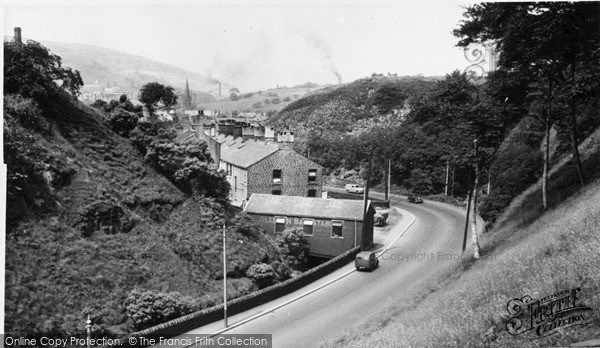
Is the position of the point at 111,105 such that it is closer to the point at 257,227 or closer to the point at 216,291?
the point at 257,227

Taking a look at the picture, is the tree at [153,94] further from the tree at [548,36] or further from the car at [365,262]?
the tree at [548,36]

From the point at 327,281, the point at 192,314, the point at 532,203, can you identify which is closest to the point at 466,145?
the point at 532,203

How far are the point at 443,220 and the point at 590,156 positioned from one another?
15554 millimetres

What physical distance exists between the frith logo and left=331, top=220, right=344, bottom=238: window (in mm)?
25719

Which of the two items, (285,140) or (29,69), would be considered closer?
(29,69)

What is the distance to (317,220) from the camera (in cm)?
3581

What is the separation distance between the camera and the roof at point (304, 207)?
118ft

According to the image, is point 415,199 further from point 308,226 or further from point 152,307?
point 152,307

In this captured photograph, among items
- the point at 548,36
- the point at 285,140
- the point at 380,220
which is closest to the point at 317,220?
the point at 285,140

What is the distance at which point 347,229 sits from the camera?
35.8 meters

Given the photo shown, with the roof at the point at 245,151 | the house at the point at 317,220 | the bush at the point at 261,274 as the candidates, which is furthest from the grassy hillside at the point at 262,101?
the bush at the point at 261,274

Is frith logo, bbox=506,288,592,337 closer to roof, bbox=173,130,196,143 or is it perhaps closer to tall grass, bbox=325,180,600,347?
tall grass, bbox=325,180,600,347

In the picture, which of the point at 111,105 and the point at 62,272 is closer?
the point at 62,272

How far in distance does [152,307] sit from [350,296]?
1133 cm
